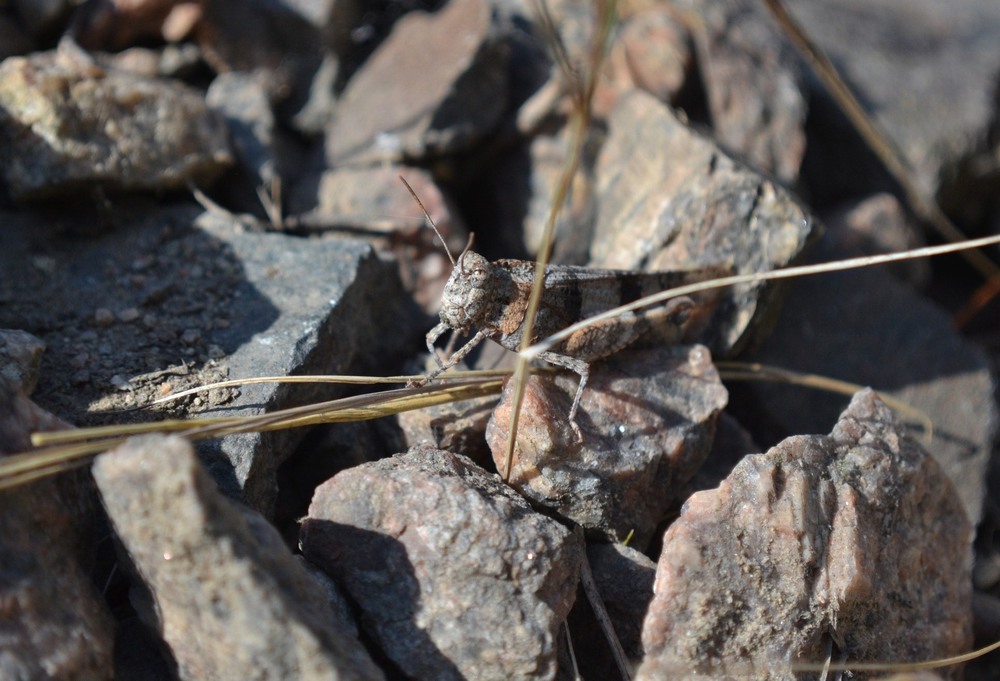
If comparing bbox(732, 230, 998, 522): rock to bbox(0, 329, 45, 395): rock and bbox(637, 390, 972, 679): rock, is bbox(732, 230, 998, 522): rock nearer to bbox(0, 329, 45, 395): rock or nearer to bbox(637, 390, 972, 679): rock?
bbox(637, 390, 972, 679): rock

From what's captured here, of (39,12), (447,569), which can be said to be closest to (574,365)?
(447,569)

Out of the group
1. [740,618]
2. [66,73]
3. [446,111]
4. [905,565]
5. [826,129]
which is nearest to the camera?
[740,618]

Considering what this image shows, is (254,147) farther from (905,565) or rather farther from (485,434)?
(905,565)

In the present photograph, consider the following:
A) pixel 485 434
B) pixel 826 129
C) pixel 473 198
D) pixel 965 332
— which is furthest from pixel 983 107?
pixel 485 434

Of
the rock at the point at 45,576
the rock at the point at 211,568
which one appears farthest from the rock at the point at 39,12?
the rock at the point at 211,568

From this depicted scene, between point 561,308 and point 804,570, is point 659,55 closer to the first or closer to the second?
point 561,308

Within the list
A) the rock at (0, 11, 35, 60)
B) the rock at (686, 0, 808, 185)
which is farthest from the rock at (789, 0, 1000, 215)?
the rock at (0, 11, 35, 60)
